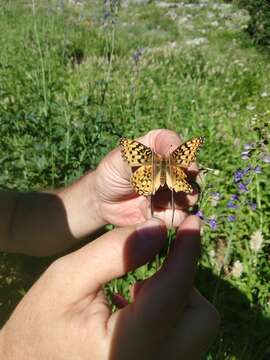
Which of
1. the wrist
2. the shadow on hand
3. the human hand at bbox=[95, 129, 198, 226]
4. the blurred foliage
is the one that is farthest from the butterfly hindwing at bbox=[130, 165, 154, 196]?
the blurred foliage

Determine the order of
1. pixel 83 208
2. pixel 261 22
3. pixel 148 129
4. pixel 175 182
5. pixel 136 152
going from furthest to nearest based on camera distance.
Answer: pixel 261 22
pixel 148 129
pixel 83 208
pixel 136 152
pixel 175 182

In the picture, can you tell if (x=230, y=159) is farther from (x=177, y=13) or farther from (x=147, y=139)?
(x=177, y=13)

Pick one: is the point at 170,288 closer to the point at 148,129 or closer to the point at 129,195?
the point at 129,195

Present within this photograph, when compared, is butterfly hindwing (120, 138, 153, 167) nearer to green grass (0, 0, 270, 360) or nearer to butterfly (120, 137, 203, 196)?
butterfly (120, 137, 203, 196)

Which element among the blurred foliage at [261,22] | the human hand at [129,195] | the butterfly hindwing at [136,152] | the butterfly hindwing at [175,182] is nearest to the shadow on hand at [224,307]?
the human hand at [129,195]

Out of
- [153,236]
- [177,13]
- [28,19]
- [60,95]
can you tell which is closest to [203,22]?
[177,13]

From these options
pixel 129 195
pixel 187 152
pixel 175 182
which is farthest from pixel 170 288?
pixel 129 195
